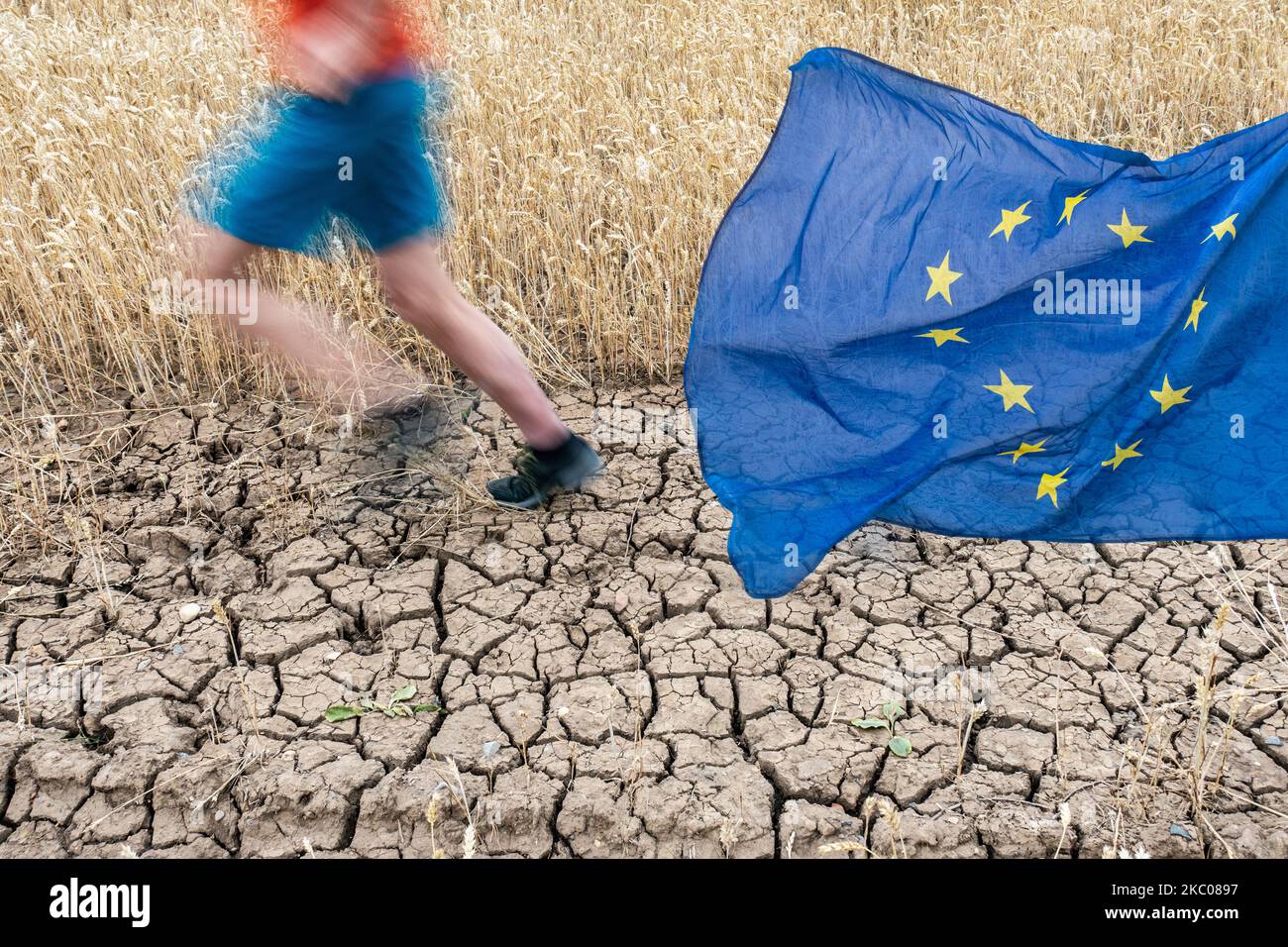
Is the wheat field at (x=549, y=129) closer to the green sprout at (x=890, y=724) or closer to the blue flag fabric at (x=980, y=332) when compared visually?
the blue flag fabric at (x=980, y=332)

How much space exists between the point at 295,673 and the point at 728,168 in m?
2.46

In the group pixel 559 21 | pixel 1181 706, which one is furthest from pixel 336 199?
pixel 559 21

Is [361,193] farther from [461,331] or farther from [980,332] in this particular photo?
[980,332]

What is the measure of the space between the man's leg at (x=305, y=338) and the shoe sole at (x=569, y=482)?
27.0 inches

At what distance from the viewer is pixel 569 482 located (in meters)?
3.11

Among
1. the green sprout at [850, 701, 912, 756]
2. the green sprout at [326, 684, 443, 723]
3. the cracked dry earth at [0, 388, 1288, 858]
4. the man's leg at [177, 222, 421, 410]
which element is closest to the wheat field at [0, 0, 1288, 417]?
the man's leg at [177, 222, 421, 410]

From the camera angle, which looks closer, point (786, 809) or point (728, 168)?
point (786, 809)

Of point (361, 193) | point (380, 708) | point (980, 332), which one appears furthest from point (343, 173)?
point (980, 332)

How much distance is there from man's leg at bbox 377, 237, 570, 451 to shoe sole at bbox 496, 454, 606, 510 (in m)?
0.13

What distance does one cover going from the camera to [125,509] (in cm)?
325

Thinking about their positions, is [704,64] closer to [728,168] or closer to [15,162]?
[728,168]

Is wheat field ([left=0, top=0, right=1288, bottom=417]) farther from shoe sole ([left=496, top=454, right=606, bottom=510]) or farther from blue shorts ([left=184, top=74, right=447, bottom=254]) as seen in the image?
blue shorts ([left=184, top=74, right=447, bottom=254])

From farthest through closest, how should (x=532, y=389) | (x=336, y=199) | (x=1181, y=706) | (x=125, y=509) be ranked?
1. (x=125, y=509)
2. (x=532, y=389)
3. (x=336, y=199)
4. (x=1181, y=706)

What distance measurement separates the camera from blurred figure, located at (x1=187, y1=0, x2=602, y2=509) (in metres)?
2.45
